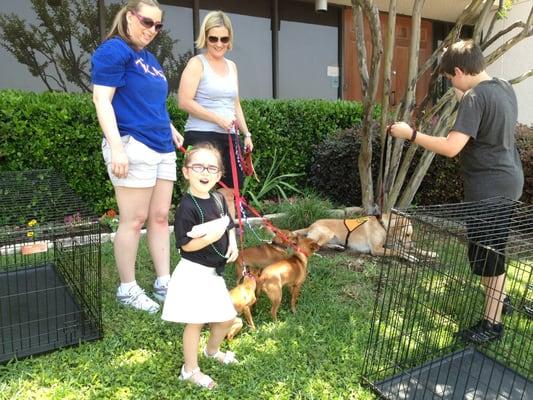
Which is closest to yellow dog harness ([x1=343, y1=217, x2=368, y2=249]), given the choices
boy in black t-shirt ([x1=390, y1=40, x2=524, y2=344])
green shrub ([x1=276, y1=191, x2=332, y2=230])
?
green shrub ([x1=276, y1=191, x2=332, y2=230])

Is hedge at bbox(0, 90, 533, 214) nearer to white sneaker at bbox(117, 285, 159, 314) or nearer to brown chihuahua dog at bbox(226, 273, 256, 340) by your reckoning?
white sneaker at bbox(117, 285, 159, 314)

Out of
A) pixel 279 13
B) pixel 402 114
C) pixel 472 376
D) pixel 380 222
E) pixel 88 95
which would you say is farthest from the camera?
pixel 279 13

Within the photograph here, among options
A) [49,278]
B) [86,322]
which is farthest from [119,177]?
A: [49,278]

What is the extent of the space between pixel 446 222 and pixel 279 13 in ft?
22.6

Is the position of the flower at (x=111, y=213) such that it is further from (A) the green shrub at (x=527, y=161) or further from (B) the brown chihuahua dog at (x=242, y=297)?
(A) the green shrub at (x=527, y=161)

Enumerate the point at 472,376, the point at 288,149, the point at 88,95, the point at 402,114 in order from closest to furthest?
the point at 472,376, the point at 402,114, the point at 88,95, the point at 288,149

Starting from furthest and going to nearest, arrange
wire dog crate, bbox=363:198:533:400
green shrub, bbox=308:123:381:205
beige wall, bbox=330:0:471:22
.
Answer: beige wall, bbox=330:0:471:22
green shrub, bbox=308:123:381:205
wire dog crate, bbox=363:198:533:400

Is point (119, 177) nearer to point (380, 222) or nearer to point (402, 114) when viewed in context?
point (380, 222)

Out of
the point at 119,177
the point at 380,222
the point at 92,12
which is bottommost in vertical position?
the point at 380,222

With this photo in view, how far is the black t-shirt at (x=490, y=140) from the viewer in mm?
2566

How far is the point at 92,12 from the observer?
22.7 feet

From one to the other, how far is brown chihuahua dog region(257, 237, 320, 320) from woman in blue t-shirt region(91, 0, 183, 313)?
2.48ft

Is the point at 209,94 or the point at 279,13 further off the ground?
the point at 279,13

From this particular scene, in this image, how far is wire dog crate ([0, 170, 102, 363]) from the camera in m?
2.64
